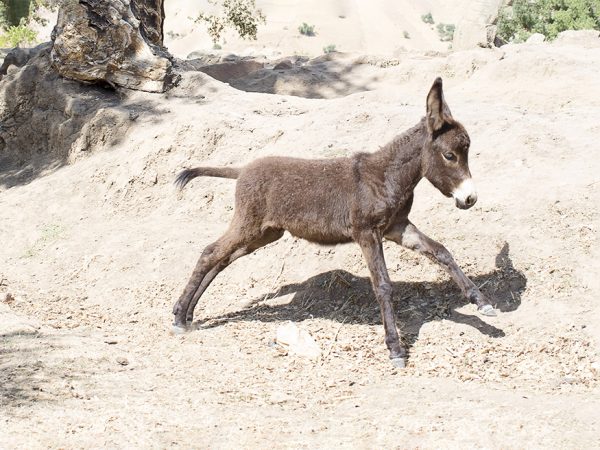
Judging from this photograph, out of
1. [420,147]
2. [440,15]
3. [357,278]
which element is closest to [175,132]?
[357,278]

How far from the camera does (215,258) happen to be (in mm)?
6707

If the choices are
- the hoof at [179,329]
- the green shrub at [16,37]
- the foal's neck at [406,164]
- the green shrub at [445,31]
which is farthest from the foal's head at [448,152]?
the green shrub at [445,31]

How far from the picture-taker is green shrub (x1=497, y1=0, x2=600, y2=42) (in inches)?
841

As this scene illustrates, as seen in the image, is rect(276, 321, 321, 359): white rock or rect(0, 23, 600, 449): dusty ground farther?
rect(276, 321, 321, 359): white rock

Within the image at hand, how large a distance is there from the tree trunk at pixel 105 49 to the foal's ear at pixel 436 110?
268 inches

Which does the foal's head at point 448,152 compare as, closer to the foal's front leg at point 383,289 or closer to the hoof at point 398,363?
the foal's front leg at point 383,289

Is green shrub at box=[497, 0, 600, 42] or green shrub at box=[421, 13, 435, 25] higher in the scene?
green shrub at box=[497, 0, 600, 42]

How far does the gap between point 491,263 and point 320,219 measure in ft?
5.85

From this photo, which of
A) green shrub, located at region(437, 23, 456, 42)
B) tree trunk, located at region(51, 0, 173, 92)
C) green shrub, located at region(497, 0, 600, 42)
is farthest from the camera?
green shrub, located at region(437, 23, 456, 42)

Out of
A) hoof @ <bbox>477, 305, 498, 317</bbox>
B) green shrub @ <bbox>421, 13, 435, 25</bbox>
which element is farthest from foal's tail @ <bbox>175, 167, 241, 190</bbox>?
green shrub @ <bbox>421, 13, 435, 25</bbox>

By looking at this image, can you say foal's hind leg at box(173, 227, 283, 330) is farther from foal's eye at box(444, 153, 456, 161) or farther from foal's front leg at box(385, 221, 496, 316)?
foal's eye at box(444, 153, 456, 161)

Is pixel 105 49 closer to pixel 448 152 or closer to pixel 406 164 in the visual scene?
pixel 406 164

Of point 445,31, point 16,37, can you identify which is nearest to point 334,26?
point 445,31

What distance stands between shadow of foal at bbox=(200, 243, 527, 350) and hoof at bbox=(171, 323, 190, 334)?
137 mm
